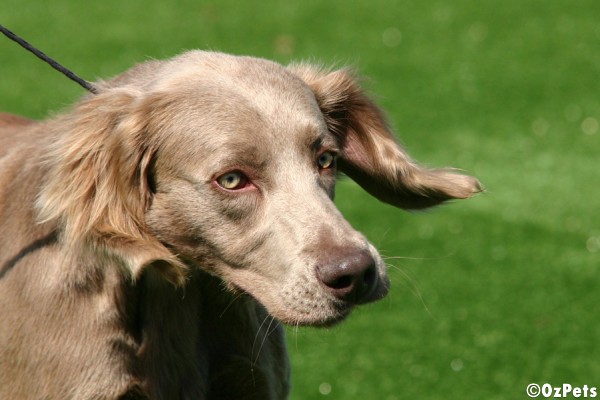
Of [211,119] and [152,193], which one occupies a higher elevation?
[211,119]

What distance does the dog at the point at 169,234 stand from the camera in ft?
11.6

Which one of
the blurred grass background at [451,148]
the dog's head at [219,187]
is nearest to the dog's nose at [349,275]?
the dog's head at [219,187]

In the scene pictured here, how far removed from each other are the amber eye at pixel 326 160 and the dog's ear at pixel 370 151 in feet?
1.05

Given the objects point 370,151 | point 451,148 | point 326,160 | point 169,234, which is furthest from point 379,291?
point 451,148

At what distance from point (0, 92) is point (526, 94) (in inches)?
196

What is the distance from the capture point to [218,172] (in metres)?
3.65

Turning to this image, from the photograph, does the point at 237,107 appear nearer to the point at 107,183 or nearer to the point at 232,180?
the point at 232,180

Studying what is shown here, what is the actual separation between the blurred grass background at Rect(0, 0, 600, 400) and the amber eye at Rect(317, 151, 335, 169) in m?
0.64

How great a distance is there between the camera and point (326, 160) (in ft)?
12.8

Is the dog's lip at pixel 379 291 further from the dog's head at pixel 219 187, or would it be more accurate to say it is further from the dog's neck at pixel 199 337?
the dog's neck at pixel 199 337

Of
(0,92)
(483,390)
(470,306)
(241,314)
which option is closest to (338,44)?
(0,92)

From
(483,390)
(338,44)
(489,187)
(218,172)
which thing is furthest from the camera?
(338,44)

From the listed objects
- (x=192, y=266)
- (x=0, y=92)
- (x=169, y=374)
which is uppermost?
(x=192, y=266)

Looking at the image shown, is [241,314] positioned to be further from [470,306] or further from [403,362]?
[470,306]
